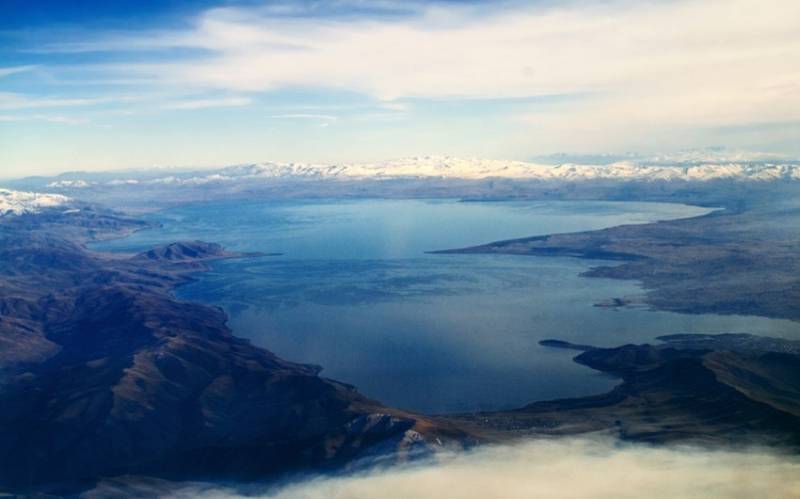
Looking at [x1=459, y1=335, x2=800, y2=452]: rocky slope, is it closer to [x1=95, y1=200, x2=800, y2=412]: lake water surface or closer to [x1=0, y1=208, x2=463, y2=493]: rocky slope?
[x1=95, y1=200, x2=800, y2=412]: lake water surface

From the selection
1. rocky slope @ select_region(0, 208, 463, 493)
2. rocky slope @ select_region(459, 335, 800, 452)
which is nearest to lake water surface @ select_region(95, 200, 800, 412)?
rocky slope @ select_region(459, 335, 800, 452)

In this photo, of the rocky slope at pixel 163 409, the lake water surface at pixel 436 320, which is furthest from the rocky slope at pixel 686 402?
the rocky slope at pixel 163 409

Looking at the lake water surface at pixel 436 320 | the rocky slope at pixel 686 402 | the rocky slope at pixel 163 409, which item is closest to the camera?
the rocky slope at pixel 163 409

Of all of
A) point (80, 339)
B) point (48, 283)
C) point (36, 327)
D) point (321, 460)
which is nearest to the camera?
point (321, 460)

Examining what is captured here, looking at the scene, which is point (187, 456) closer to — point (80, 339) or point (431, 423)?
point (431, 423)

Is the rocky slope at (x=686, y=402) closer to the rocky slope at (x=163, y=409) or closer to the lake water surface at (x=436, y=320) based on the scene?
the lake water surface at (x=436, y=320)

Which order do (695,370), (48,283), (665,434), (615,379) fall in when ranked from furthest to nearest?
(48,283) < (615,379) < (695,370) < (665,434)

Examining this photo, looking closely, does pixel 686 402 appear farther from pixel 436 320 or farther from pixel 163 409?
pixel 436 320

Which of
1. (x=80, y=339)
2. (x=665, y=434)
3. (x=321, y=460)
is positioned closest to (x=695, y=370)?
(x=665, y=434)

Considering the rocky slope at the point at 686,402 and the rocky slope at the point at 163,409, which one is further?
the rocky slope at the point at 686,402
